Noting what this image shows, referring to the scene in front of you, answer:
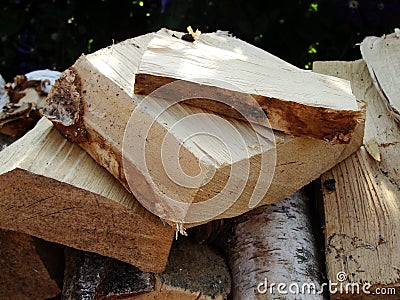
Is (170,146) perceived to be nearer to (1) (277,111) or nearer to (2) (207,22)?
(1) (277,111)

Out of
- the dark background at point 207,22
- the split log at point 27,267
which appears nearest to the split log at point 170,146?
the split log at point 27,267

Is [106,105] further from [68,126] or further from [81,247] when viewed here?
[81,247]

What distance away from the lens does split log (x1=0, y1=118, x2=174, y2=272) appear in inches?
57.6

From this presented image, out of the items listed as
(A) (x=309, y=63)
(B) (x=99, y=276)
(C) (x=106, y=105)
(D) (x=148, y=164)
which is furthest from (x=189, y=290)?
(A) (x=309, y=63)

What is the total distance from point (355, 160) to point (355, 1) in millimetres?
1011

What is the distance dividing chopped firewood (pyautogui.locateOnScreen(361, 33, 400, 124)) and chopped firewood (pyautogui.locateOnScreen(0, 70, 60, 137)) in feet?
3.48

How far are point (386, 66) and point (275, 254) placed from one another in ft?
2.54

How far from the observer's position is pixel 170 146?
1.36 meters

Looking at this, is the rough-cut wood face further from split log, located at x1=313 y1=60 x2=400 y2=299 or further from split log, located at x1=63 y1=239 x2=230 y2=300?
split log, located at x1=63 y1=239 x2=230 y2=300

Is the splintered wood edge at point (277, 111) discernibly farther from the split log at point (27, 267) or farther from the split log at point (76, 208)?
the split log at point (27, 267)

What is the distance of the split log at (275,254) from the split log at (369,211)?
6 cm

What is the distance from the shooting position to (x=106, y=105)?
150 centimetres

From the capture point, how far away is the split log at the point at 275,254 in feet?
4.95

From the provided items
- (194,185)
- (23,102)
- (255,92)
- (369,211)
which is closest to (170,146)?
(194,185)
